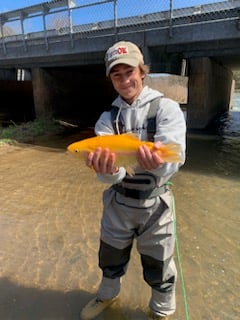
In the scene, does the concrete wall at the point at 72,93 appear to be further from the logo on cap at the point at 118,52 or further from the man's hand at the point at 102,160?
the man's hand at the point at 102,160

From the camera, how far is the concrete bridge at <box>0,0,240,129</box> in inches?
350

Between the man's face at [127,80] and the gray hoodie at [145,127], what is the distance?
0.17 feet

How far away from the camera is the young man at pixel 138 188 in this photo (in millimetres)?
2268

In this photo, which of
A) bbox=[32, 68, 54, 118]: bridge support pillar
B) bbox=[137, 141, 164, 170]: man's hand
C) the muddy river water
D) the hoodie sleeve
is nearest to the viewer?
bbox=[137, 141, 164, 170]: man's hand

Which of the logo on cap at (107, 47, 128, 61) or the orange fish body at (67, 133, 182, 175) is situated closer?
the orange fish body at (67, 133, 182, 175)

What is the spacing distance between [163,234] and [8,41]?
14224mm

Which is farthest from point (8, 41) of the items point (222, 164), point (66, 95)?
point (222, 164)

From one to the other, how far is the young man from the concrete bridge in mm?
→ 7186

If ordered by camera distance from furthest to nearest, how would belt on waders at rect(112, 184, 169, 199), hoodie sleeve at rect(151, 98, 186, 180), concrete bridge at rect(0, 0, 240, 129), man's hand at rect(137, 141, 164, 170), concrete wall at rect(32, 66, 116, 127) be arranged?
concrete wall at rect(32, 66, 116, 127) < concrete bridge at rect(0, 0, 240, 129) < belt on waders at rect(112, 184, 169, 199) < hoodie sleeve at rect(151, 98, 186, 180) < man's hand at rect(137, 141, 164, 170)

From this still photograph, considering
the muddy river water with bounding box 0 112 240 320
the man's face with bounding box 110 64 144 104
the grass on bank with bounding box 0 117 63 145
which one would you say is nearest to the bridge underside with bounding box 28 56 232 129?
the grass on bank with bounding box 0 117 63 145

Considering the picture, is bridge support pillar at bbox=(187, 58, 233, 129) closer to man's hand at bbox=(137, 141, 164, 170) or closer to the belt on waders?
the belt on waders

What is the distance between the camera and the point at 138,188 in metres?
2.43

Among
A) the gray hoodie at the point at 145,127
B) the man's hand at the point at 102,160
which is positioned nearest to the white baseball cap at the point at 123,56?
the gray hoodie at the point at 145,127

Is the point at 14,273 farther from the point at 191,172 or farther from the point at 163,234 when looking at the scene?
the point at 191,172
